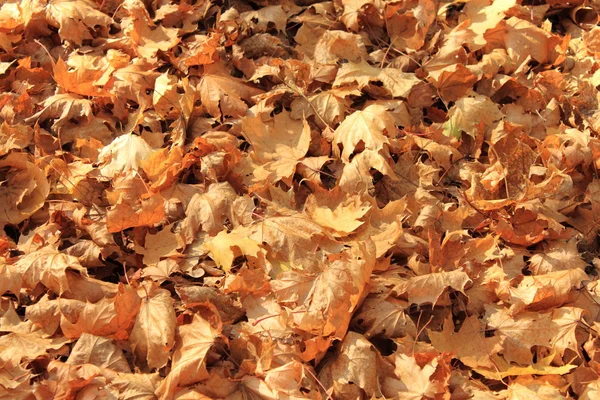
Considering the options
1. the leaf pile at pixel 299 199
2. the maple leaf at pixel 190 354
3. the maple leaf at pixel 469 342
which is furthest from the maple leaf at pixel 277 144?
the maple leaf at pixel 469 342

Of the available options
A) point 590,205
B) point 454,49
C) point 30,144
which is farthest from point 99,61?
point 590,205

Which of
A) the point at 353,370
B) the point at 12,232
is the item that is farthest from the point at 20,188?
the point at 353,370

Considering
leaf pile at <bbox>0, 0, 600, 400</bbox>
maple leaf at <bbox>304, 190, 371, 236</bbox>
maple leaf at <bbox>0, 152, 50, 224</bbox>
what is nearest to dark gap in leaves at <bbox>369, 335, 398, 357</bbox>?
leaf pile at <bbox>0, 0, 600, 400</bbox>

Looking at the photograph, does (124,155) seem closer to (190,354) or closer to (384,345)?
(190,354)

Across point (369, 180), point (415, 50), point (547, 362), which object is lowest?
point (547, 362)

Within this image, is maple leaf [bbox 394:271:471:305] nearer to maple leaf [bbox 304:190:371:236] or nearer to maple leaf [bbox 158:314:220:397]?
maple leaf [bbox 304:190:371:236]

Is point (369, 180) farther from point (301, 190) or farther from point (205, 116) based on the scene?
point (205, 116)

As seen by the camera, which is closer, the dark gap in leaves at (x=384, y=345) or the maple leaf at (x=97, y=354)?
the maple leaf at (x=97, y=354)

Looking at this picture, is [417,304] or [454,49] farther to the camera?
[454,49]

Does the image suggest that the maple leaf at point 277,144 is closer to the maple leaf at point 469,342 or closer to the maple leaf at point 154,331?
the maple leaf at point 154,331
